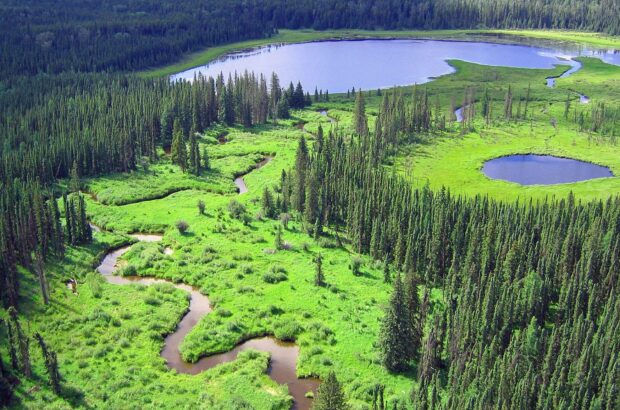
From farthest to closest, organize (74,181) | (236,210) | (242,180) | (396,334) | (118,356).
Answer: (242,180) → (74,181) → (236,210) → (118,356) → (396,334)

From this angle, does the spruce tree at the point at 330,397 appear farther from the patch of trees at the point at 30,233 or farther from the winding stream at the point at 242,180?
the winding stream at the point at 242,180

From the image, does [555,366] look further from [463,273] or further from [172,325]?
[172,325]

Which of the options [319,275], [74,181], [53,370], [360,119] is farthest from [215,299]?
[360,119]

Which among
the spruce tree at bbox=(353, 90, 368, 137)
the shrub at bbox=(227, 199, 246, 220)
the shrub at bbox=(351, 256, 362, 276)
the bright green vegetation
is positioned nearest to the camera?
the bright green vegetation

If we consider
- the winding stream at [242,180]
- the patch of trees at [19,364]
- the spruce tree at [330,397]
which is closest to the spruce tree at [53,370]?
the patch of trees at [19,364]

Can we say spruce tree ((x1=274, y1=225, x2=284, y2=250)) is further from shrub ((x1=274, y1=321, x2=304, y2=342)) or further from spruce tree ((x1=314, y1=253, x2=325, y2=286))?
shrub ((x1=274, y1=321, x2=304, y2=342))

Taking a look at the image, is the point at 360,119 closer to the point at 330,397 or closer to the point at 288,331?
the point at 288,331

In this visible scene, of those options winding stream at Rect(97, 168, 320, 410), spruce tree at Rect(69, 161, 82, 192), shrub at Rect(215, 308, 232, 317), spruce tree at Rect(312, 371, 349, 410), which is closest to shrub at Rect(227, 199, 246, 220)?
winding stream at Rect(97, 168, 320, 410)
